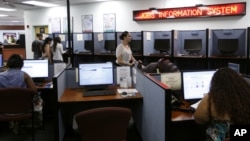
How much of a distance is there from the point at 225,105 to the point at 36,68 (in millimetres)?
2973

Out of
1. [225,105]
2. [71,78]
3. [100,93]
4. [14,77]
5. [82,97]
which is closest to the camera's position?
[225,105]

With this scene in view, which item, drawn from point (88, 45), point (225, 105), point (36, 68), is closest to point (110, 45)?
point (88, 45)

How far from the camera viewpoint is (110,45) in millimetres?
7875

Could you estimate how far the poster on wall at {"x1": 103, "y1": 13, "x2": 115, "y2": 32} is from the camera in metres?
8.21

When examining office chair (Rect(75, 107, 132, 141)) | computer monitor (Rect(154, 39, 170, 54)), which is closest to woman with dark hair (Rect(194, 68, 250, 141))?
office chair (Rect(75, 107, 132, 141))

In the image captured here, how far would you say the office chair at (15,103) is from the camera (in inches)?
111

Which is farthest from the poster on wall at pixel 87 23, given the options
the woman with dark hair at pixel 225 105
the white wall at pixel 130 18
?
the woman with dark hair at pixel 225 105

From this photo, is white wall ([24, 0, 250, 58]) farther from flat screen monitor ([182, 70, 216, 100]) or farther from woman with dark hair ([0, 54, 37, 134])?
woman with dark hair ([0, 54, 37, 134])

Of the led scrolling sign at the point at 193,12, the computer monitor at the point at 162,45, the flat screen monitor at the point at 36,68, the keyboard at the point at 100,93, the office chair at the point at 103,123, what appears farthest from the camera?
the computer monitor at the point at 162,45

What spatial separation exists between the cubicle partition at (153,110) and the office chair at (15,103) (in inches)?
48.4

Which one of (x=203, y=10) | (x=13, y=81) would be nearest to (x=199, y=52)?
(x=203, y=10)

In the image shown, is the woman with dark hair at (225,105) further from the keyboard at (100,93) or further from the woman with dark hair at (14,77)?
the woman with dark hair at (14,77)

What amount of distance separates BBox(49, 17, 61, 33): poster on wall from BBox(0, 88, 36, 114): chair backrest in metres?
6.59

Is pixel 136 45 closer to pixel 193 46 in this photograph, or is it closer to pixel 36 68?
pixel 193 46
